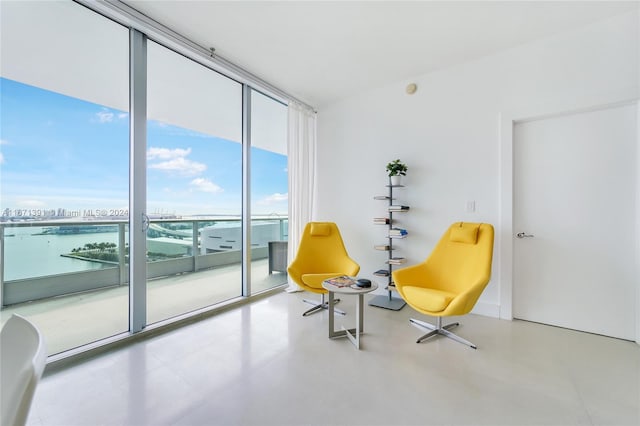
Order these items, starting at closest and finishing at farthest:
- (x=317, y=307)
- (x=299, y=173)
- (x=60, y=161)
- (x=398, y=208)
Result: (x=60, y=161), (x=317, y=307), (x=398, y=208), (x=299, y=173)

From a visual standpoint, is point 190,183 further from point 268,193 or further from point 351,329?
point 351,329

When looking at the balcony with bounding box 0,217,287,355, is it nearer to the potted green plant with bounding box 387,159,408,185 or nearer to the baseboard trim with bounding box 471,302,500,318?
the potted green plant with bounding box 387,159,408,185

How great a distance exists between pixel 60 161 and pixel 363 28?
293cm

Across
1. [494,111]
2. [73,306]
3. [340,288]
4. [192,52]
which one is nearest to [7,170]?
[73,306]

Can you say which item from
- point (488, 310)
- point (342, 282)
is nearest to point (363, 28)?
point (342, 282)

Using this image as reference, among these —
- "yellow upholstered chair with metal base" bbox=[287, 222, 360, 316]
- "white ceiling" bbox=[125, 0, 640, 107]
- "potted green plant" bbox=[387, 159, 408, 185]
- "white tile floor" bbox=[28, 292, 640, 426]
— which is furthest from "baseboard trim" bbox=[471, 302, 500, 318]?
"white ceiling" bbox=[125, 0, 640, 107]

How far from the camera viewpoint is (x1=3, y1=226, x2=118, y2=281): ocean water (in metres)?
2.17

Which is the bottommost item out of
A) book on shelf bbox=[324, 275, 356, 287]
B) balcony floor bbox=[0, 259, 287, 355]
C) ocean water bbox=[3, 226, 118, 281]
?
balcony floor bbox=[0, 259, 287, 355]

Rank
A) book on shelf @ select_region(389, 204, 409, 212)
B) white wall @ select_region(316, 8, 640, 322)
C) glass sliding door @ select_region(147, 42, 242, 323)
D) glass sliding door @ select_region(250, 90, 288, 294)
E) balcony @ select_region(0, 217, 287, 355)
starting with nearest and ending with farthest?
1. balcony @ select_region(0, 217, 287, 355)
2. white wall @ select_region(316, 8, 640, 322)
3. glass sliding door @ select_region(147, 42, 242, 323)
4. book on shelf @ select_region(389, 204, 409, 212)
5. glass sliding door @ select_region(250, 90, 288, 294)

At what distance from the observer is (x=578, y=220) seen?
2711 millimetres


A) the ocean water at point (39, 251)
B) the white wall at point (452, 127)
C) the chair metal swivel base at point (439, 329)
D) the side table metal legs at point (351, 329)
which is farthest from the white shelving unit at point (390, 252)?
the ocean water at point (39, 251)

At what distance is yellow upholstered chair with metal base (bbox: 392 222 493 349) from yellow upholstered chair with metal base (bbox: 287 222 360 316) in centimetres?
74

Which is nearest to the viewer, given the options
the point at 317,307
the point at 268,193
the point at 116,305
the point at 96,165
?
the point at 96,165

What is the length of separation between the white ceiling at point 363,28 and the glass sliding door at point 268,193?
2.47ft
